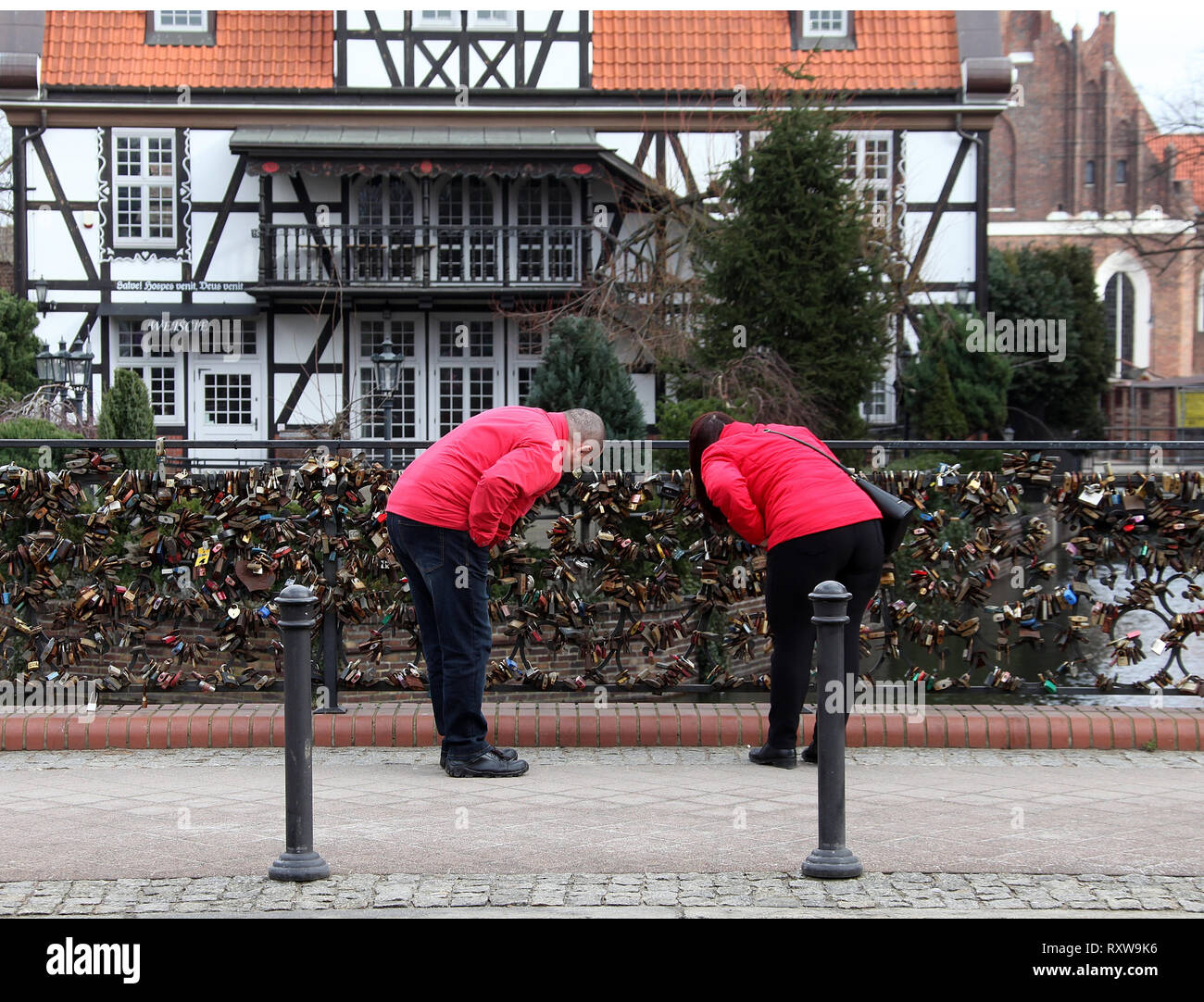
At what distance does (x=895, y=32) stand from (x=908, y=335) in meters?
5.98

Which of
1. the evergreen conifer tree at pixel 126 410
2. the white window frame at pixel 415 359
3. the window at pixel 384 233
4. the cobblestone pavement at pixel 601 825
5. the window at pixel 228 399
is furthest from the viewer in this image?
the white window frame at pixel 415 359

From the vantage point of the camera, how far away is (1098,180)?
57.6 meters

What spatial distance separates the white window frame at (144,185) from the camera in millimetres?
26641

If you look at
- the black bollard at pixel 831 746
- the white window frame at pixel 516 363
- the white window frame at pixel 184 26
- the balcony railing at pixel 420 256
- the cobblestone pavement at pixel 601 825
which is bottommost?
the cobblestone pavement at pixel 601 825

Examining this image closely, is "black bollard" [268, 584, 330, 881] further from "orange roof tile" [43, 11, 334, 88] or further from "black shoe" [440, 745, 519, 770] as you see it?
"orange roof tile" [43, 11, 334, 88]

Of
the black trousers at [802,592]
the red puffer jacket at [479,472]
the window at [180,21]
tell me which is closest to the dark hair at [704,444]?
the black trousers at [802,592]

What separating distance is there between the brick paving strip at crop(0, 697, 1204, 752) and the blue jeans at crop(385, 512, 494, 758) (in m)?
0.66

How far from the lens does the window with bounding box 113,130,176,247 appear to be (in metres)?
26.7

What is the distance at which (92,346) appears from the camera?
2667cm

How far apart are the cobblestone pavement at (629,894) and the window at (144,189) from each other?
79.2 ft

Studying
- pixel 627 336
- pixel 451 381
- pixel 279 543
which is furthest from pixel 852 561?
pixel 451 381

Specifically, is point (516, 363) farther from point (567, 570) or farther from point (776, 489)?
point (776, 489)

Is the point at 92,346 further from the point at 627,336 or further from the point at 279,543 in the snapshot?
the point at 279,543

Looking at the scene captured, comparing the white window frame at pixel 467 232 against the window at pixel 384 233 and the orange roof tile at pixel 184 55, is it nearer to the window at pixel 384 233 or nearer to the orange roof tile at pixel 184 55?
the window at pixel 384 233
